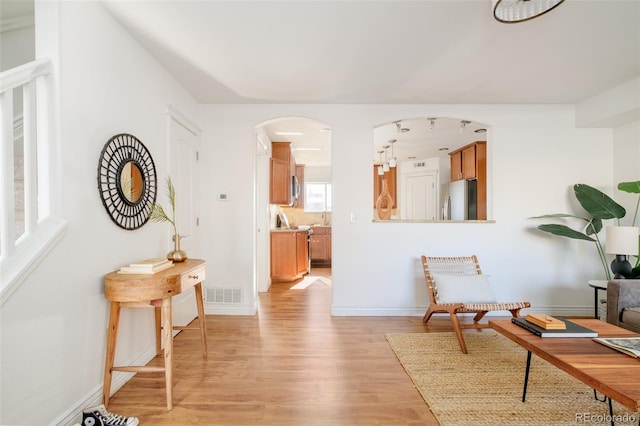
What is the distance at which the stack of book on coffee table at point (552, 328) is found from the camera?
1840mm

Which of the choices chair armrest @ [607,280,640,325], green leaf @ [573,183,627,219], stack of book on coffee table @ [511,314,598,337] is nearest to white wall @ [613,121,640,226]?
green leaf @ [573,183,627,219]

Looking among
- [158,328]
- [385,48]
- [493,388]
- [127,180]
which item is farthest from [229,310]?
[385,48]

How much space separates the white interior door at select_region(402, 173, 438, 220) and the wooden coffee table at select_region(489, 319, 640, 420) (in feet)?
17.8

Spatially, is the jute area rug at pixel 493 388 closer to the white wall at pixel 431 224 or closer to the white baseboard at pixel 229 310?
the white wall at pixel 431 224

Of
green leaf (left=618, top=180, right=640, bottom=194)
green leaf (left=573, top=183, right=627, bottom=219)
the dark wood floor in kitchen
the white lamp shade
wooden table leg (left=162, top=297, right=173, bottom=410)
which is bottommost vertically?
the dark wood floor in kitchen

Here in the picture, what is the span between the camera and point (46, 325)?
149cm

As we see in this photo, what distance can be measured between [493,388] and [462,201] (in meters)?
4.54

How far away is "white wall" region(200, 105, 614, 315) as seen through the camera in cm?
357

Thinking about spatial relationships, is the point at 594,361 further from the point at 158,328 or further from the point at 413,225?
the point at 158,328

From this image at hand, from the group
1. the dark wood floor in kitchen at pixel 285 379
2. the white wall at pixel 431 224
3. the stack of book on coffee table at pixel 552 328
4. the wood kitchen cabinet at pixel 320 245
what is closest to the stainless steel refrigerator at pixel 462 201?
the white wall at pixel 431 224

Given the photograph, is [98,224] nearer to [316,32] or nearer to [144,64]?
[144,64]

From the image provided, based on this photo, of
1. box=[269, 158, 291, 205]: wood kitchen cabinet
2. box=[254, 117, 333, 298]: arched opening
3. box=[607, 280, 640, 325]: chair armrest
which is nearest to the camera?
box=[607, 280, 640, 325]: chair armrest

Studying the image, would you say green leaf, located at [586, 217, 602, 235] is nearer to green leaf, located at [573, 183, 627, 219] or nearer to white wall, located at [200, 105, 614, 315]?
green leaf, located at [573, 183, 627, 219]

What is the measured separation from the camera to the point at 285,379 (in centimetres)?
216
